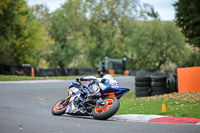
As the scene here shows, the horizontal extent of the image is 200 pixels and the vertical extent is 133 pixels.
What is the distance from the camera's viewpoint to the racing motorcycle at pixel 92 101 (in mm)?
9539

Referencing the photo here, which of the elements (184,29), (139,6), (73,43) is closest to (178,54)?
(139,6)

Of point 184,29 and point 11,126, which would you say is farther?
point 184,29

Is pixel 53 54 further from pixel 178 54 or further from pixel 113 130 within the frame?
pixel 113 130

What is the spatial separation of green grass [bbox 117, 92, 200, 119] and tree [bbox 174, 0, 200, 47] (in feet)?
33.4

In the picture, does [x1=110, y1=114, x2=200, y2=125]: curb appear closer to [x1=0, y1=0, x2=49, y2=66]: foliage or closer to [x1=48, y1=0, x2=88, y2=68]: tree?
[x1=0, y1=0, x2=49, y2=66]: foliage

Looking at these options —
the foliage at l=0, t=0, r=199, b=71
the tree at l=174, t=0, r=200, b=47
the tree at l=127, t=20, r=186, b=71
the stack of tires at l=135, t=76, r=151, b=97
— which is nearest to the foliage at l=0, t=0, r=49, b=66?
the foliage at l=0, t=0, r=199, b=71

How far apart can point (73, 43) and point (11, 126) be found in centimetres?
7091

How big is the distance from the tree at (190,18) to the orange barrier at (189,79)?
7.04 m

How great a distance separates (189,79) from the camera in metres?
18.7

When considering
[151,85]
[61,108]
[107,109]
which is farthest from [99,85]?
[151,85]

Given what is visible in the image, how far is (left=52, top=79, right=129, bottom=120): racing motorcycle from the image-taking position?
9.54m

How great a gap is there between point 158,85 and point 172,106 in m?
4.63

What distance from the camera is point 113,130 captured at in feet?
25.6

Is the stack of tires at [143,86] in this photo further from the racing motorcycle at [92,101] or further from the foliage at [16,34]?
the foliage at [16,34]
